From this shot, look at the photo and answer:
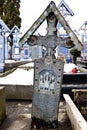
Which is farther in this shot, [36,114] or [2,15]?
[2,15]

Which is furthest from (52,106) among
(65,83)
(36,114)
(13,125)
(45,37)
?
(65,83)

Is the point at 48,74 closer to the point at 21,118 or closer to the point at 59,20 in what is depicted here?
the point at 59,20

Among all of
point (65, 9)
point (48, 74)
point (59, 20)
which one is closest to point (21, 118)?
point (48, 74)

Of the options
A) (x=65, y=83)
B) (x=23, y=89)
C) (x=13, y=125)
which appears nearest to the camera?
(x=13, y=125)

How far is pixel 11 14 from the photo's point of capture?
36.6 metres

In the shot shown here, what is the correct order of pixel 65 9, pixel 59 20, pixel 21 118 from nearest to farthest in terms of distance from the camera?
pixel 59 20 < pixel 21 118 < pixel 65 9

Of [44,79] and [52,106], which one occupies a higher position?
[44,79]

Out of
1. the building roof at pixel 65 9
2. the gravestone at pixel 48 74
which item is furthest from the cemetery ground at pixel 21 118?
the building roof at pixel 65 9

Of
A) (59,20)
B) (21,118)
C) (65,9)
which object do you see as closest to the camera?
(59,20)

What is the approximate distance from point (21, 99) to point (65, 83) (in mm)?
1447

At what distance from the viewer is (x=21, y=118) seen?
6547mm

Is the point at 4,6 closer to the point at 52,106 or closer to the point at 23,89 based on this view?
the point at 23,89

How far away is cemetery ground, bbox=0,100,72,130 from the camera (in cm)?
587

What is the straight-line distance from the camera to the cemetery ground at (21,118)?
5.87 m
